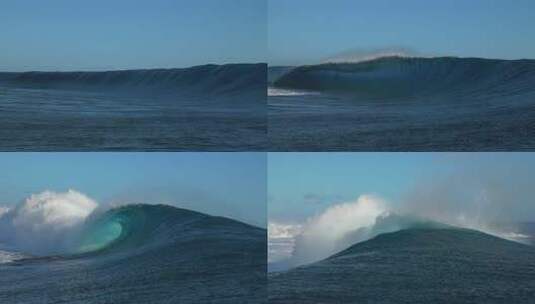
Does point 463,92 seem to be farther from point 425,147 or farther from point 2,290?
point 2,290

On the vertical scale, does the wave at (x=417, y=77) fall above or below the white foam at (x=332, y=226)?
above

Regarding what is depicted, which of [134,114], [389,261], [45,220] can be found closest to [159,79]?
[134,114]

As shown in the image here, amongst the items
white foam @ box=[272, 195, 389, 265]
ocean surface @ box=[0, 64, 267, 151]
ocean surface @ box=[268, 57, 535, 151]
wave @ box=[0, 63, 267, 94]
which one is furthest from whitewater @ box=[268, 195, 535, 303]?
wave @ box=[0, 63, 267, 94]

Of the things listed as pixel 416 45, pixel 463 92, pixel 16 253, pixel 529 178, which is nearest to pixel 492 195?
pixel 529 178

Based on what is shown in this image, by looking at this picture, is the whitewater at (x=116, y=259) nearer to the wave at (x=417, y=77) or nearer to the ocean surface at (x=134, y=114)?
the ocean surface at (x=134, y=114)

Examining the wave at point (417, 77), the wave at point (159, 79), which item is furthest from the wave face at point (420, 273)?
the wave at point (159, 79)
